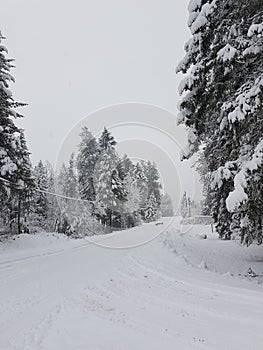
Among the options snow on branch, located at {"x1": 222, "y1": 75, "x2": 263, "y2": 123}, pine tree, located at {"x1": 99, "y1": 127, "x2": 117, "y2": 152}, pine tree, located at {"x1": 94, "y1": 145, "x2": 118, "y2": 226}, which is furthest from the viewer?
pine tree, located at {"x1": 99, "y1": 127, "x2": 117, "y2": 152}

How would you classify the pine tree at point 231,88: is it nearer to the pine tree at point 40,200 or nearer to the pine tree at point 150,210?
the pine tree at point 40,200

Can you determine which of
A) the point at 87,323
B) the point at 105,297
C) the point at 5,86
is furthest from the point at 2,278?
the point at 5,86

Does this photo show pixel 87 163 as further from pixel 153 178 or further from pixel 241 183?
pixel 241 183

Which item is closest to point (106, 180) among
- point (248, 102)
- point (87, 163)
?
point (87, 163)

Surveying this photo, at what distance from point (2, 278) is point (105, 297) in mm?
3896

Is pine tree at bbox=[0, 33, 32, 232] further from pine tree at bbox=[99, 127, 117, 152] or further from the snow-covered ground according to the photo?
pine tree at bbox=[99, 127, 117, 152]

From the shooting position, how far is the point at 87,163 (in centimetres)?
3919

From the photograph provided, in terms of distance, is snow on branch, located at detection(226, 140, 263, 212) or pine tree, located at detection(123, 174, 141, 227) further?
pine tree, located at detection(123, 174, 141, 227)

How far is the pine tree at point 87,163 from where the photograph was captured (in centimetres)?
3731

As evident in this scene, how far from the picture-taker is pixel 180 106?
946 centimetres

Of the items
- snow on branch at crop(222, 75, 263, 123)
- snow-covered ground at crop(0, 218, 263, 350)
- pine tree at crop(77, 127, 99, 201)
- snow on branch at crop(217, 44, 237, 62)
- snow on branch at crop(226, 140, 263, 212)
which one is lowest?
snow-covered ground at crop(0, 218, 263, 350)

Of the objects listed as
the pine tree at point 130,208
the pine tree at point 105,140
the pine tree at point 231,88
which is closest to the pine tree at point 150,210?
the pine tree at point 130,208

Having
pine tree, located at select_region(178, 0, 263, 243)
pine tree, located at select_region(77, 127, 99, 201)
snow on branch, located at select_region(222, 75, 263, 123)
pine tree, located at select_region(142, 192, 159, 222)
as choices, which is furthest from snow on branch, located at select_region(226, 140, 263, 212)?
pine tree, located at select_region(142, 192, 159, 222)

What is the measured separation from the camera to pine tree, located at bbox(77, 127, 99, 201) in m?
37.3
